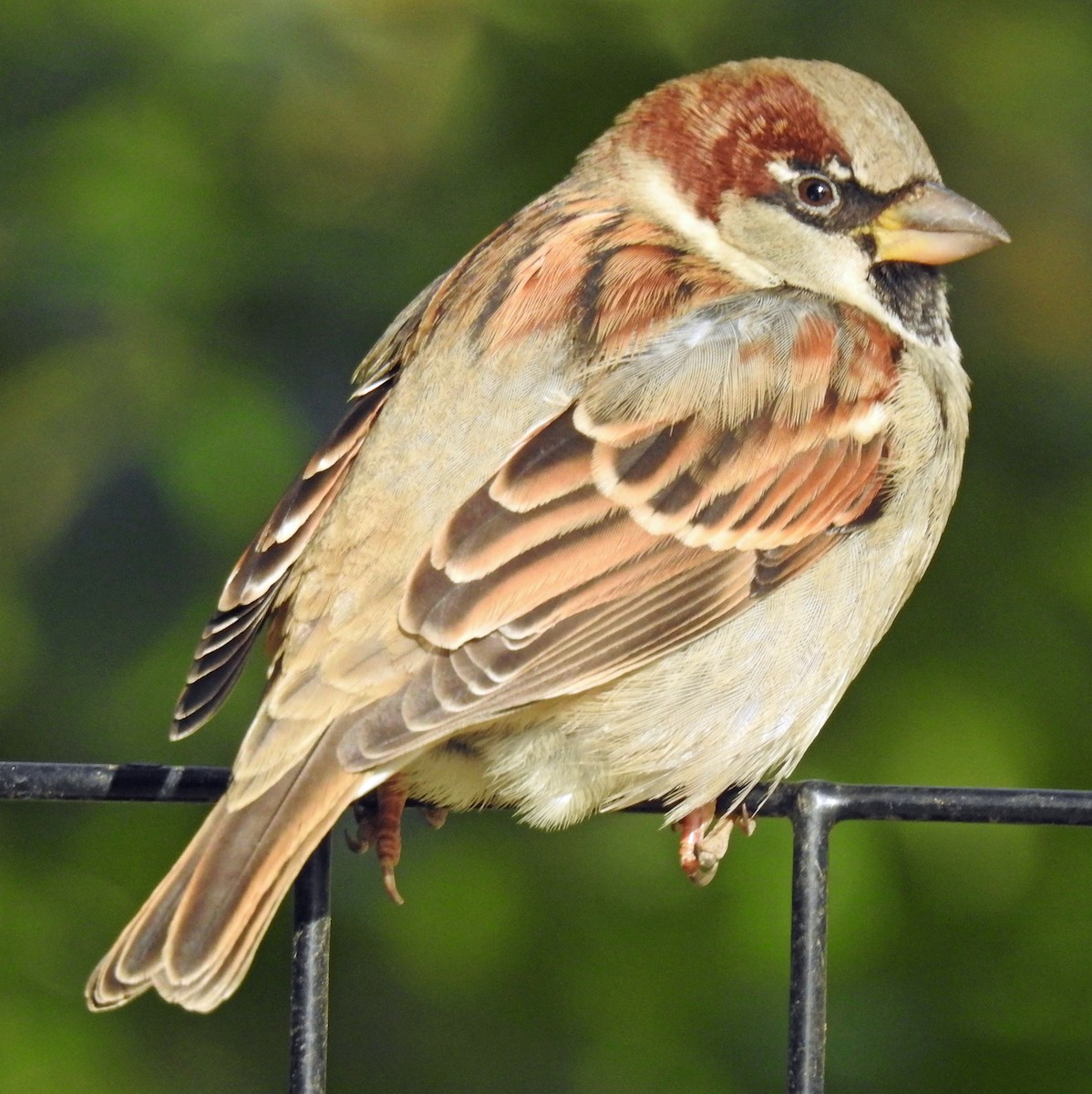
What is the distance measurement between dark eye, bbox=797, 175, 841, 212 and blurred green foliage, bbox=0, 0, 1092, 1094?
2.01ft

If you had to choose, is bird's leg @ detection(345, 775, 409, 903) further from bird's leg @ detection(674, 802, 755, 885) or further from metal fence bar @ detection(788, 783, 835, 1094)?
Answer: metal fence bar @ detection(788, 783, 835, 1094)

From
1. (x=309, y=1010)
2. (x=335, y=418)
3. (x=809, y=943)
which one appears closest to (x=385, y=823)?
(x=309, y=1010)

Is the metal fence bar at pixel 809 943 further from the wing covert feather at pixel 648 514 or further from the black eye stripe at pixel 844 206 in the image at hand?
the black eye stripe at pixel 844 206

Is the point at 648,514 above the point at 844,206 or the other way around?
the other way around

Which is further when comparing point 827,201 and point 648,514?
point 827,201

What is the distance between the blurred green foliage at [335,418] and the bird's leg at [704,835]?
35cm

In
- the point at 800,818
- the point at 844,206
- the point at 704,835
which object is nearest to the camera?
the point at 800,818

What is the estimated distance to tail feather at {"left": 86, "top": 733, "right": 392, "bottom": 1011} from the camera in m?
2.40

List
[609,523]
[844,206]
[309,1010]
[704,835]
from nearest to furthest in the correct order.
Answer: [309,1010]
[609,523]
[704,835]
[844,206]

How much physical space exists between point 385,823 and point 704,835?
542 millimetres

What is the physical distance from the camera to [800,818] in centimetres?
246

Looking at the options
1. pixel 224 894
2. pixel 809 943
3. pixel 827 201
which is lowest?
pixel 224 894

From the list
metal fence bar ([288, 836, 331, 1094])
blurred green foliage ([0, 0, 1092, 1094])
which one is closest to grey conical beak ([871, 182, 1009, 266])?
blurred green foliage ([0, 0, 1092, 1094])

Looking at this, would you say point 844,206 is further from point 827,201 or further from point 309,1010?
point 309,1010
